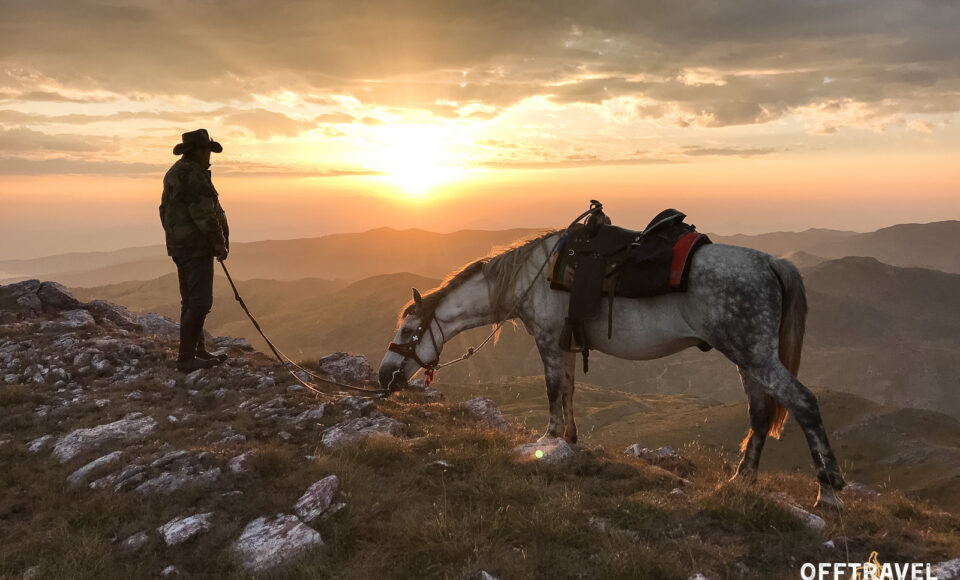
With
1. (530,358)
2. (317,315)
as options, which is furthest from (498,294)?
(317,315)

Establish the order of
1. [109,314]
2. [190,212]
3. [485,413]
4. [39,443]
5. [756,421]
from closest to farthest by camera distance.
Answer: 1. [756,421]
2. [39,443]
3. [190,212]
4. [485,413]
5. [109,314]

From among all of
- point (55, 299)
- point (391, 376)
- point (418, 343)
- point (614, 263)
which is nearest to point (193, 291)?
point (391, 376)

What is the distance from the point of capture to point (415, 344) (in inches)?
340

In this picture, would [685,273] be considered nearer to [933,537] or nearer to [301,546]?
[933,537]

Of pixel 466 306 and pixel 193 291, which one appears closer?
pixel 466 306

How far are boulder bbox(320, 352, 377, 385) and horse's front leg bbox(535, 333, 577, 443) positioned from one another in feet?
20.0

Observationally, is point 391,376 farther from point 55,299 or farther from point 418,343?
point 55,299

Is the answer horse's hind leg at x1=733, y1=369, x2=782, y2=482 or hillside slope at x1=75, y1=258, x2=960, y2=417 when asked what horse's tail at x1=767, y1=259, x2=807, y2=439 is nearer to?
horse's hind leg at x1=733, y1=369, x2=782, y2=482

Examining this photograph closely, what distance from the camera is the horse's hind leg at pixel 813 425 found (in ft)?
19.1

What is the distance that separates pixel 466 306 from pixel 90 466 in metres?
5.70

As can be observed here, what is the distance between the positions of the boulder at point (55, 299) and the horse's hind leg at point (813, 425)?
19.8m

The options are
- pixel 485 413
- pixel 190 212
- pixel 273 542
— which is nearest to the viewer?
pixel 273 542

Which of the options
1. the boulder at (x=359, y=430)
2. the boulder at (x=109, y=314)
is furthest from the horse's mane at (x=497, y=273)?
the boulder at (x=109, y=314)

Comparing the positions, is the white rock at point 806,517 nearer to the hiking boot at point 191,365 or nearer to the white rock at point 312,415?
the white rock at point 312,415
